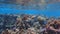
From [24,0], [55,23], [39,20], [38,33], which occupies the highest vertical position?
[24,0]

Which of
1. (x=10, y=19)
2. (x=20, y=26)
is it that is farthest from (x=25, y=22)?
(x=10, y=19)

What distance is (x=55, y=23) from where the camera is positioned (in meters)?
3.09

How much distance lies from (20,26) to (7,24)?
0.81m

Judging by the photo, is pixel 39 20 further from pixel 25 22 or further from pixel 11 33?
pixel 11 33

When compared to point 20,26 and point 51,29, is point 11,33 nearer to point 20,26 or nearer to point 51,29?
point 20,26

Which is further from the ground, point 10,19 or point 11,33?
point 10,19

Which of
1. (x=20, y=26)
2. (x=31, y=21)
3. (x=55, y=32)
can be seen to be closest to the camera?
(x=55, y=32)

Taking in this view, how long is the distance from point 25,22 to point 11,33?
2.47 feet

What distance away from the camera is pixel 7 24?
4484 millimetres

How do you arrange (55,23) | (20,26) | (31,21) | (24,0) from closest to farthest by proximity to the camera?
1. (55,23)
2. (20,26)
3. (31,21)
4. (24,0)

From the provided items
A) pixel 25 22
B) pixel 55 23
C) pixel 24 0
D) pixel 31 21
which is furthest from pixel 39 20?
pixel 55 23

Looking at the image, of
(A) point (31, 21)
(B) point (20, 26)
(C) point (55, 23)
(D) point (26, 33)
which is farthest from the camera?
(A) point (31, 21)

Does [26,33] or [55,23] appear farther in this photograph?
[26,33]

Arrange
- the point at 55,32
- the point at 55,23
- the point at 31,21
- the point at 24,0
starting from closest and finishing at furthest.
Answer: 1. the point at 55,32
2. the point at 55,23
3. the point at 31,21
4. the point at 24,0
